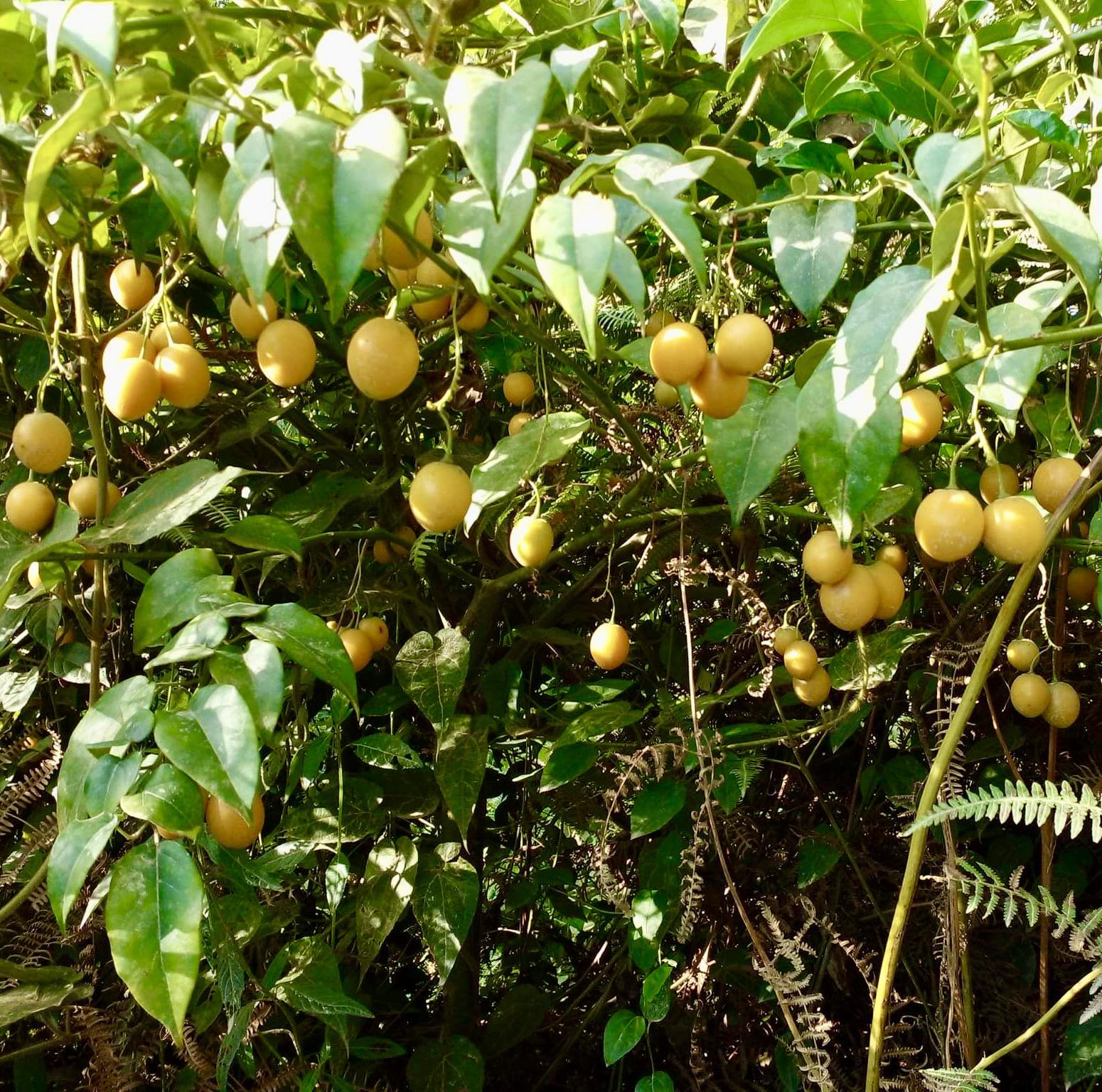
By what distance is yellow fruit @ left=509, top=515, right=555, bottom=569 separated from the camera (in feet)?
2.66

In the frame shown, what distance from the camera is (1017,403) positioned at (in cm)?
65

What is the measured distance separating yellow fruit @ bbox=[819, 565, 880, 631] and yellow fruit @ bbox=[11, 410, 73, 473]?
569 mm

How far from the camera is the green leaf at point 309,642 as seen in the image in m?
0.60

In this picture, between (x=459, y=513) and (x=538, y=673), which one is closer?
(x=459, y=513)

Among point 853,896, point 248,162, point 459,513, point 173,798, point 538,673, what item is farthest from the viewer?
point 538,673

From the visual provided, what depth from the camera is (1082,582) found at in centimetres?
94

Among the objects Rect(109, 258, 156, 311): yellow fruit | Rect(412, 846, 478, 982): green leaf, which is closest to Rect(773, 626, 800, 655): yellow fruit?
Rect(412, 846, 478, 982): green leaf

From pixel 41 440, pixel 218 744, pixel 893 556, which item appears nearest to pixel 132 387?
pixel 41 440

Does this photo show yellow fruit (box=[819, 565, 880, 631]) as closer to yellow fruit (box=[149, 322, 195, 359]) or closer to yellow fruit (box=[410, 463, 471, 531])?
yellow fruit (box=[410, 463, 471, 531])

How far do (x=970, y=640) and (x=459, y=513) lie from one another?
0.53m

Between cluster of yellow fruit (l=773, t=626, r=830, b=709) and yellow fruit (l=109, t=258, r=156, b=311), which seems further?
cluster of yellow fruit (l=773, t=626, r=830, b=709)

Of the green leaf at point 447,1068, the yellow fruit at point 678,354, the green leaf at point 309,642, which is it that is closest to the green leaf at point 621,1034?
the green leaf at point 447,1068

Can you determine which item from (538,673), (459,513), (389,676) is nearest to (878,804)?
(538,673)

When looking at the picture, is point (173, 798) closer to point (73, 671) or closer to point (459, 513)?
point (459, 513)
